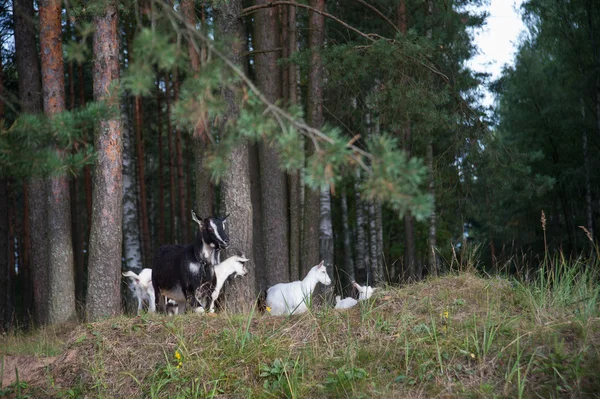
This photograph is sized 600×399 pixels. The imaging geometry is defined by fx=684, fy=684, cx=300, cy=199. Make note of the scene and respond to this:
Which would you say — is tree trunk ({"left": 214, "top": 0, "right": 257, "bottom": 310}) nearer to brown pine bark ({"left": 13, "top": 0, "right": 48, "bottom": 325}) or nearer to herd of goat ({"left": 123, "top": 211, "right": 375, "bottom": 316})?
herd of goat ({"left": 123, "top": 211, "right": 375, "bottom": 316})

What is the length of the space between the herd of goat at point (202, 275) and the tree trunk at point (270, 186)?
124 inches

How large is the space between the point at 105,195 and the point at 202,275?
7.43 ft

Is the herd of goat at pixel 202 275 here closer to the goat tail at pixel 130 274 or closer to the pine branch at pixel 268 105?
the goat tail at pixel 130 274

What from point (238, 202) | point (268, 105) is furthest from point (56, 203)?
point (268, 105)

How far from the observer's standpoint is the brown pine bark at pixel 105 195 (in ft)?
36.3

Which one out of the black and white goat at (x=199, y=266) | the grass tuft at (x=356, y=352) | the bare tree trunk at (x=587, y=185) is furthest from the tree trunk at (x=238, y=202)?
the bare tree trunk at (x=587, y=185)

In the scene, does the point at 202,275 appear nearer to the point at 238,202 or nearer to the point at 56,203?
the point at 238,202

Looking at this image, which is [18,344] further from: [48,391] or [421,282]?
[421,282]

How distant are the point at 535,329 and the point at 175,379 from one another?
146 inches

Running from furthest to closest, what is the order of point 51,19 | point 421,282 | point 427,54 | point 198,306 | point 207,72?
point 427,54, point 51,19, point 198,306, point 421,282, point 207,72

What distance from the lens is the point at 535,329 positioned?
7.00 meters

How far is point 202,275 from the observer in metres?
10.2

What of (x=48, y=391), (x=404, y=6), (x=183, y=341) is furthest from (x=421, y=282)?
(x=404, y=6)

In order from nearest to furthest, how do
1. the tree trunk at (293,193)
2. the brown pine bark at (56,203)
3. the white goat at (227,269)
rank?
the white goat at (227,269) → the brown pine bark at (56,203) → the tree trunk at (293,193)
